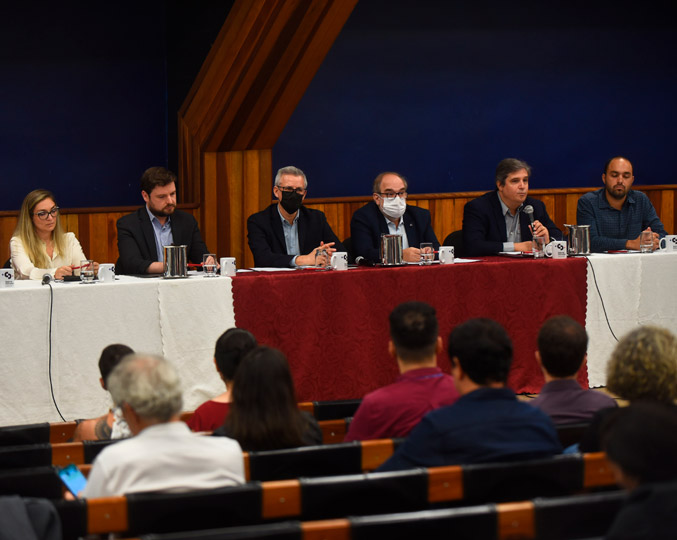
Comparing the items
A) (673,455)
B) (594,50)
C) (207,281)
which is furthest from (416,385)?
(594,50)

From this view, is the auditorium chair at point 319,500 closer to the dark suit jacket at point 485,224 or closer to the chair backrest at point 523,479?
the chair backrest at point 523,479

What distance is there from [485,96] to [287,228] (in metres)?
2.53

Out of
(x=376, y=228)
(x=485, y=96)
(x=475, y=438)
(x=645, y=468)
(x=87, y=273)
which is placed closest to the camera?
(x=645, y=468)

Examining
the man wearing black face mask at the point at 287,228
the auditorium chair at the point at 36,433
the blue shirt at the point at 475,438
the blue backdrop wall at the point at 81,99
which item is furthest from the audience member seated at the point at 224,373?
the blue backdrop wall at the point at 81,99

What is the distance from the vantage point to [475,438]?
2.23 meters

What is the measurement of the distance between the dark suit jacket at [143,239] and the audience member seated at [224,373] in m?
1.86

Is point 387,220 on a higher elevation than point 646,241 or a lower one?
higher

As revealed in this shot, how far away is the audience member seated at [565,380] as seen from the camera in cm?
265

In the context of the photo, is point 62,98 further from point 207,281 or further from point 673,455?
point 673,455

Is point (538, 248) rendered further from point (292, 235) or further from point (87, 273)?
point (87, 273)

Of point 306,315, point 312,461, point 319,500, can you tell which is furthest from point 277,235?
point 319,500

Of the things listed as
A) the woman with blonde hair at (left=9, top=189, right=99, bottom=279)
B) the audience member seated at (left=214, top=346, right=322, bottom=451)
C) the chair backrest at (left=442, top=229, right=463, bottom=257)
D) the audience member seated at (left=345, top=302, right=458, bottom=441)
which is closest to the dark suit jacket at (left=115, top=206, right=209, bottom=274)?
the woman with blonde hair at (left=9, top=189, right=99, bottom=279)

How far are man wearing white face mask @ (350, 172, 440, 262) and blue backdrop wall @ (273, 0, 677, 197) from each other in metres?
1.60

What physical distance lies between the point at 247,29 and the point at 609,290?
233 centimetres
